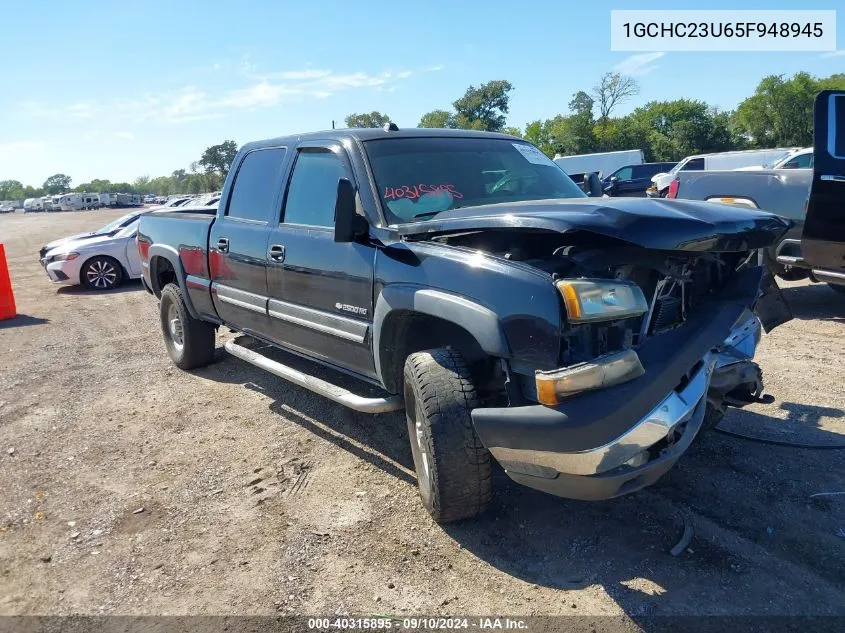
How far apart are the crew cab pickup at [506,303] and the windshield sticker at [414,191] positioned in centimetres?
1

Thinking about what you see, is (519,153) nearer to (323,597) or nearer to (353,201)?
(353,201)

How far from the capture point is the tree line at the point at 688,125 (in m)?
54.0

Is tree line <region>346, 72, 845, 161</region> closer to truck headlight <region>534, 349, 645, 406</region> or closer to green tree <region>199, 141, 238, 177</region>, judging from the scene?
green tree <region>199, 141, 238, 177</region>

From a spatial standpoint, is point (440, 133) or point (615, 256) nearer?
point (615, 256)

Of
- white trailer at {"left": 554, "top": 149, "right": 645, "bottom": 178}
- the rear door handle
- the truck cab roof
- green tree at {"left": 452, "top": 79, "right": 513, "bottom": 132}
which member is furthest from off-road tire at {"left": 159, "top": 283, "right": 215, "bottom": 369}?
green tree at {"left": 452, "top": 79, "right": 513, "bottom": 132}

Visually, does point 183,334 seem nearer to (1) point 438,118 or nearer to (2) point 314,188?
(2) point 314,188

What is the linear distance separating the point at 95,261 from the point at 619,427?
42.1 ft

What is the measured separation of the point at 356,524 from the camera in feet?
11.2

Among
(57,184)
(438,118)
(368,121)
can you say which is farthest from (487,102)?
(57,184)

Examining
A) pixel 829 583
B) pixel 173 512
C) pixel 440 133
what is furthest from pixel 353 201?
pixel 829 583

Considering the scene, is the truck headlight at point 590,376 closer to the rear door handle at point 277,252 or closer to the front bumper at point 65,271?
the rear door handle at point 277,252

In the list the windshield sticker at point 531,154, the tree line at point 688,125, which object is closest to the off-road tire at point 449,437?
the windshield sticker at point 531,154

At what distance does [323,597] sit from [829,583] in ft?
6.90

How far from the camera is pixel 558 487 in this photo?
2.69 meters
